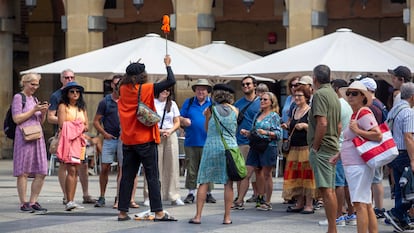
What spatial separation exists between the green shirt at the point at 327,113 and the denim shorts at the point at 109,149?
13.4 ft

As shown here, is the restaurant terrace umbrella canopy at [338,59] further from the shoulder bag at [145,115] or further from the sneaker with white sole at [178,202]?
the shoulder bag at [145,115]

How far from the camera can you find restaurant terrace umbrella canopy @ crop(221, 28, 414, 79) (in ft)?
62.3

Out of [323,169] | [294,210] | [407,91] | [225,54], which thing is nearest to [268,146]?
[294,210]

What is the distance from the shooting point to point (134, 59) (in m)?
20.7

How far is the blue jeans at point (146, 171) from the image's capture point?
42.9ft

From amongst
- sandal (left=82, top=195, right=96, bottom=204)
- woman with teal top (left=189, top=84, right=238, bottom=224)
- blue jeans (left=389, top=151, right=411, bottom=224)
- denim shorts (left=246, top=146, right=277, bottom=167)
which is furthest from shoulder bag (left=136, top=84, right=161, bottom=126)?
sandal (left=82, top=195, right=96, bottom=204)

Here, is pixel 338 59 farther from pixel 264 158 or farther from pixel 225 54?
pixel 225 54

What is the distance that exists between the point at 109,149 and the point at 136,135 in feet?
7.72

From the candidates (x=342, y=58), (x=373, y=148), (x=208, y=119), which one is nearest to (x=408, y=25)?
(x=342, y=58)

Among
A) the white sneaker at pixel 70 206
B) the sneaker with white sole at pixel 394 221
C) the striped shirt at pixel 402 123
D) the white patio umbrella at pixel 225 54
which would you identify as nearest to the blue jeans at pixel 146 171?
the white sneaker at pixel 70 206

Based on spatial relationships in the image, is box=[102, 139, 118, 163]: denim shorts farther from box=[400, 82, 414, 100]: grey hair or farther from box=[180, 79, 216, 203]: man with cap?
box=[400, 82, 414, 100]: grey hair

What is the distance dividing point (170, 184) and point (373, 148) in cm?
516

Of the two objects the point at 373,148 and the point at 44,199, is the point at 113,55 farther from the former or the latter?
the point at 373,148

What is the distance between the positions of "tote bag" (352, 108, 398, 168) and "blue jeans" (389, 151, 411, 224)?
1.91m
